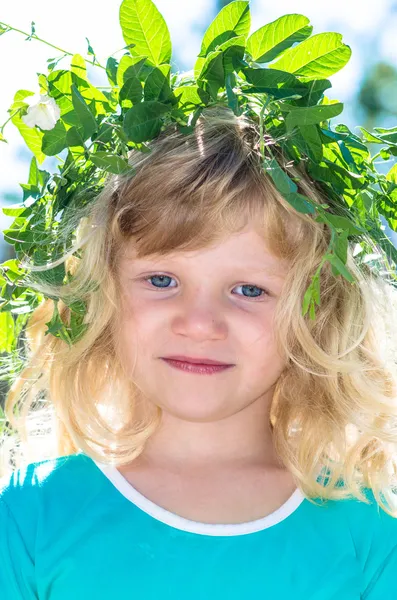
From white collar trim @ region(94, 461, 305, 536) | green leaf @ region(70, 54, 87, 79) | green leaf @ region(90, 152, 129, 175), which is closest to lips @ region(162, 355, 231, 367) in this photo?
white collar trim @ region(94, 461, 305, 536)

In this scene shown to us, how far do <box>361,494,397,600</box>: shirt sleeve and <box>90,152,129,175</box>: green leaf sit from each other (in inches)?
40.4

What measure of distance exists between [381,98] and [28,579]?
7.23m

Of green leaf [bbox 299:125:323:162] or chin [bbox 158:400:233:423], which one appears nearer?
green leaf [bbox 299:125:323:162]

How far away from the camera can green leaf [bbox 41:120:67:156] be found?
2115 millimetres

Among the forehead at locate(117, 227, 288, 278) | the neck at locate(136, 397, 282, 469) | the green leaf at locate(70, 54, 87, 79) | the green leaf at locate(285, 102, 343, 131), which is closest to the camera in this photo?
the green leaf at locate(285, 102, 343, 131)

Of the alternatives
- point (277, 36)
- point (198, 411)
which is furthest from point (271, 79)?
point (198, 411)

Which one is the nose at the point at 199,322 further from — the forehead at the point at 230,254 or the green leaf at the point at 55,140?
the green leaf at the point at 55,140

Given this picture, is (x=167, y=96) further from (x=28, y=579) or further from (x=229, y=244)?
(x=28, y=579)

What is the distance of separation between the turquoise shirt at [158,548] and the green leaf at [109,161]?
73 centimetres

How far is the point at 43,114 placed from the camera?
6.89 feet

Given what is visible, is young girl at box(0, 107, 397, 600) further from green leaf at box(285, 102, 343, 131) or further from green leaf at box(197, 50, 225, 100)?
green leaf at box(285, 102, 343, 131)

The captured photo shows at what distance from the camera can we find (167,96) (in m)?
2.13

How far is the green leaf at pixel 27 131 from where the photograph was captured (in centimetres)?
216

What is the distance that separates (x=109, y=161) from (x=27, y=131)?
0.25m
